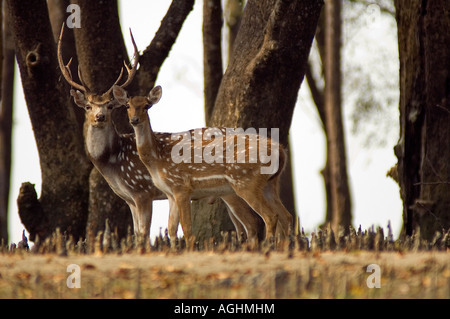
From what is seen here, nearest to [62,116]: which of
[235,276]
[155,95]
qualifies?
[155,95]

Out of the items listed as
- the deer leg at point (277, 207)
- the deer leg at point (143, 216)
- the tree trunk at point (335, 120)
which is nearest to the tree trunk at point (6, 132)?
the tree trunk at point (335, 120)

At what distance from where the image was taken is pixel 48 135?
1395cm

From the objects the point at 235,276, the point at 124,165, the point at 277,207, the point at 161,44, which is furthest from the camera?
the point at 161,44

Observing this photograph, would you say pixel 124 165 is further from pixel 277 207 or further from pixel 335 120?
pixel 335 120

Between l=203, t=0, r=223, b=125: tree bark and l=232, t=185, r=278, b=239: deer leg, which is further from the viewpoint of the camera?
l=203, t=0, r=223, b=125: tree bark

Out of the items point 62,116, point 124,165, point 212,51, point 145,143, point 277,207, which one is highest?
point 212,51

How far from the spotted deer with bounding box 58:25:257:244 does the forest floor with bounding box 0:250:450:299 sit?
3.08 meters

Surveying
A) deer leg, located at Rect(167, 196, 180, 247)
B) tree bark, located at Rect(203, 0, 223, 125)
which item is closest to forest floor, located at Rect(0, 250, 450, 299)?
deer leg, located at Rect(167, 196, 180, 247)

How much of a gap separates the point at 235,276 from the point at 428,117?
191 inches

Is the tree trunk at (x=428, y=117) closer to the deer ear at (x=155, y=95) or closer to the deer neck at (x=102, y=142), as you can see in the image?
the deer ear at (x=155, y=95)

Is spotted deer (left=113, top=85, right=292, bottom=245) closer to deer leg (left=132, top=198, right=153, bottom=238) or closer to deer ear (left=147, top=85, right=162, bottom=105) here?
deer ear (left=147, top=85, right=162, bottom=105)

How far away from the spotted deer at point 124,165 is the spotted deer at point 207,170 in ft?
1.45

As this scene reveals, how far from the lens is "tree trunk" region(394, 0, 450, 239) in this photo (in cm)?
1164

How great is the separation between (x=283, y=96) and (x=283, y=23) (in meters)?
1.05
